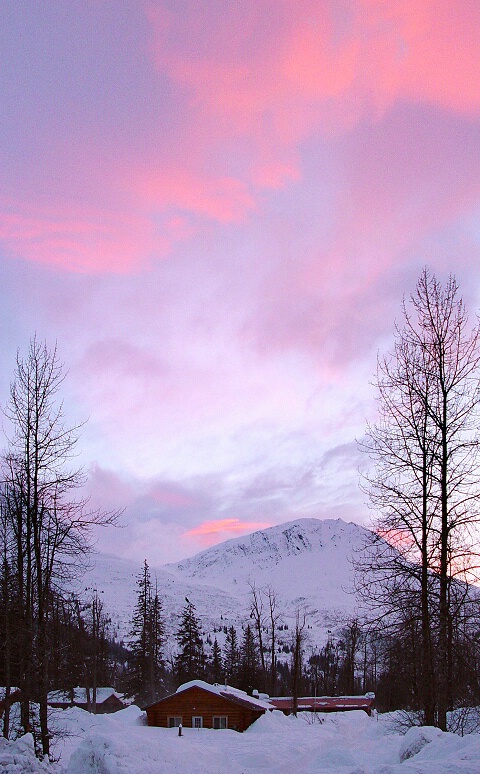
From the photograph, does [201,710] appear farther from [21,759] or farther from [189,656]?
[21,759]

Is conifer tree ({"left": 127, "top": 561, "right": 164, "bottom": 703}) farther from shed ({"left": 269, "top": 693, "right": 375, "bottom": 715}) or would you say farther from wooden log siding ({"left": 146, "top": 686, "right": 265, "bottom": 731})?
wooden log siding ({"left": 146, "top": 686, "right": 265, "bottom": 731})

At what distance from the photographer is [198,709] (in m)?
45.6

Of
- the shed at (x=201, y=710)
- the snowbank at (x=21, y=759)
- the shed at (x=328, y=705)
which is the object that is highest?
the snowbank at (x=21, y=759)

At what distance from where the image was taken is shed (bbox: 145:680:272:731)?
4488 centimetres

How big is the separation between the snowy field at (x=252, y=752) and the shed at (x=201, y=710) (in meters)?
1.02

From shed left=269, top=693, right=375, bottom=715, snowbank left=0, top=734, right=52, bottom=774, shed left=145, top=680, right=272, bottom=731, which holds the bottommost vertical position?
shed left=269, top=693, right=375, bottom=715

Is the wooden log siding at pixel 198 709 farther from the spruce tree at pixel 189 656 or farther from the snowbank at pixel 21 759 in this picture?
the snowbank at pixel 21 759

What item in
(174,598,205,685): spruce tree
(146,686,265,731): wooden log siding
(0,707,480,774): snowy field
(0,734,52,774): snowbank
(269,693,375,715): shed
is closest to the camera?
(0,707,480,774): snowy field

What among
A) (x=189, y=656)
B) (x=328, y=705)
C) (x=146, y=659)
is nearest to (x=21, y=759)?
(x=328, y=705)

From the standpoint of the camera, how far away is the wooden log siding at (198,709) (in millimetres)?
44875


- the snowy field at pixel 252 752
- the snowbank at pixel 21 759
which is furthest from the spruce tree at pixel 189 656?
the snowbank at pixel 21 759

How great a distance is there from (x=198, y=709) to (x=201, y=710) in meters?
0.22

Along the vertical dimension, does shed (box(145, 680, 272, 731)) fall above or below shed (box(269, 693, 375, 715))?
above

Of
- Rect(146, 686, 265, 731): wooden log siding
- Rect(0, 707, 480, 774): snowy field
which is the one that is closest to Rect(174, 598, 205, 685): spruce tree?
Rect(146, 686, 265, 731): wooden log siding
